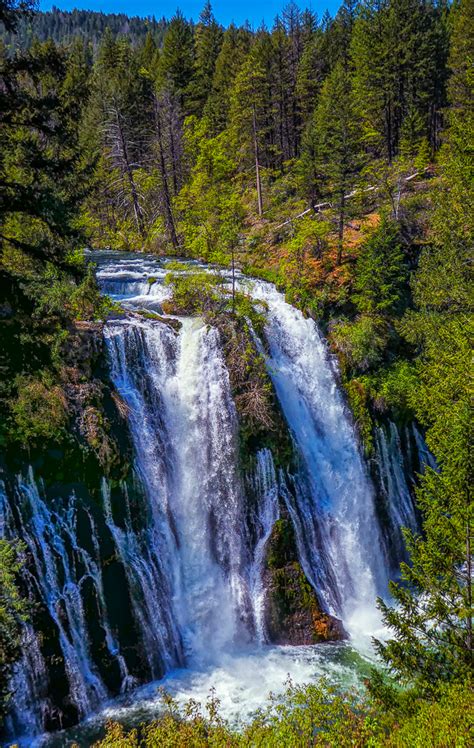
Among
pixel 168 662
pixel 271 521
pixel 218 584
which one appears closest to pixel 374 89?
pixel 271 521

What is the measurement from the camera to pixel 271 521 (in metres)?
14.0

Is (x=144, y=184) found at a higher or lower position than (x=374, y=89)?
lower

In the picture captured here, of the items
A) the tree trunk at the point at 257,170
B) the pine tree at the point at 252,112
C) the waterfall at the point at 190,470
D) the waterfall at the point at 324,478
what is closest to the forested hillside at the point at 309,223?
the pine tree at the point at 252,112

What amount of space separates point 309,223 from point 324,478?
14.1 m

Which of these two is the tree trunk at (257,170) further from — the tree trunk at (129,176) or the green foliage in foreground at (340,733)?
the green foliage in foreground at (340,733)

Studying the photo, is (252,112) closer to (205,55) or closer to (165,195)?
(165,195)

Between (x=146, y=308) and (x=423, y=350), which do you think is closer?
(x=146, y=308)

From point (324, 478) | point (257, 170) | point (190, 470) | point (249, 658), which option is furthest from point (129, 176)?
point (249, 658)

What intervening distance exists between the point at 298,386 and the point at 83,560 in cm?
922

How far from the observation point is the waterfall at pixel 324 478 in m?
14.6

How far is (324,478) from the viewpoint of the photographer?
15.9 m

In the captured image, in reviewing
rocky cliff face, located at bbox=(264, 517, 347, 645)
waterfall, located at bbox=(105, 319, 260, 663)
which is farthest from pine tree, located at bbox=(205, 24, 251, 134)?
rocky cliff face, located at bbox=(264, 517, 347, 645)

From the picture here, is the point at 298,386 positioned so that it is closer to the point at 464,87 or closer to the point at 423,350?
the point at 423,350

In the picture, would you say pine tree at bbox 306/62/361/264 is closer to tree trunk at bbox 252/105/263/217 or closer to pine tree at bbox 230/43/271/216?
tree trunk at bbox 252/105/263/217
